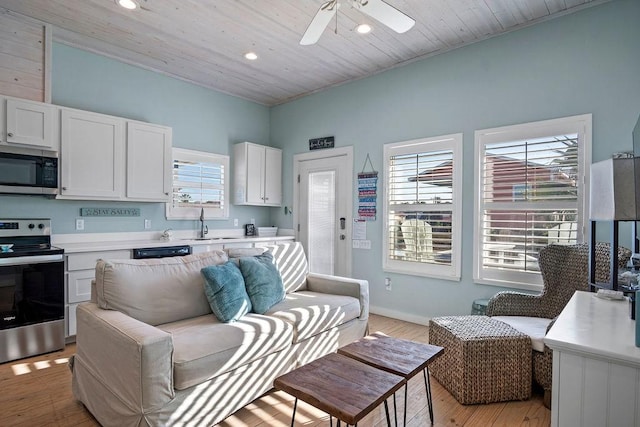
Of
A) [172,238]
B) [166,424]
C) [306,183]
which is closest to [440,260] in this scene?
[306,183]

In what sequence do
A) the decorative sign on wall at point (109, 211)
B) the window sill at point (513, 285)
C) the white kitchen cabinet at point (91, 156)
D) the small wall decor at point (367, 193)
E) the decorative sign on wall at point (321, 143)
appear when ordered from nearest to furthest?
the window sill at point (513, 285) → the white kitchen cabinet at point (91, 156) → the decorative sign on wall at point (109, 211) → the small wall decor at point (367, 193) → the decorative sign on wall at point (321, 143)

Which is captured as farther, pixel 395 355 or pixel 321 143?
pixel 321 143

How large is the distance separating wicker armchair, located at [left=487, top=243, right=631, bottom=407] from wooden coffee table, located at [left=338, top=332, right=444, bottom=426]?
1142 millimetres

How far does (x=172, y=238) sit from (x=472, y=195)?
3.57 metres

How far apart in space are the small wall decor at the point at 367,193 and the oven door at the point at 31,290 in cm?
321

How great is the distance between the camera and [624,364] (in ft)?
3.69

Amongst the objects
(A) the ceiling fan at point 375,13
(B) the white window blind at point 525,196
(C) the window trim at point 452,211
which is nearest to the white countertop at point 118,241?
(C) the window trim at point 452,211

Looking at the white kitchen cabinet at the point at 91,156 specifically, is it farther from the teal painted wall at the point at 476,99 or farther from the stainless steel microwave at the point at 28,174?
the teal painted wall at the point at 476,99

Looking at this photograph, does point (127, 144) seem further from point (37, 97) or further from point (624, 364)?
point (624, 364)

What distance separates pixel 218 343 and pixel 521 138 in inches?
124

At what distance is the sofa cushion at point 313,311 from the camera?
101 inches

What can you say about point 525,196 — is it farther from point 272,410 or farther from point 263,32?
point 263,32

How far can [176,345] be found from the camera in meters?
1.92

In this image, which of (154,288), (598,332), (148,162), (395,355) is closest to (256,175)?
(148,162)
